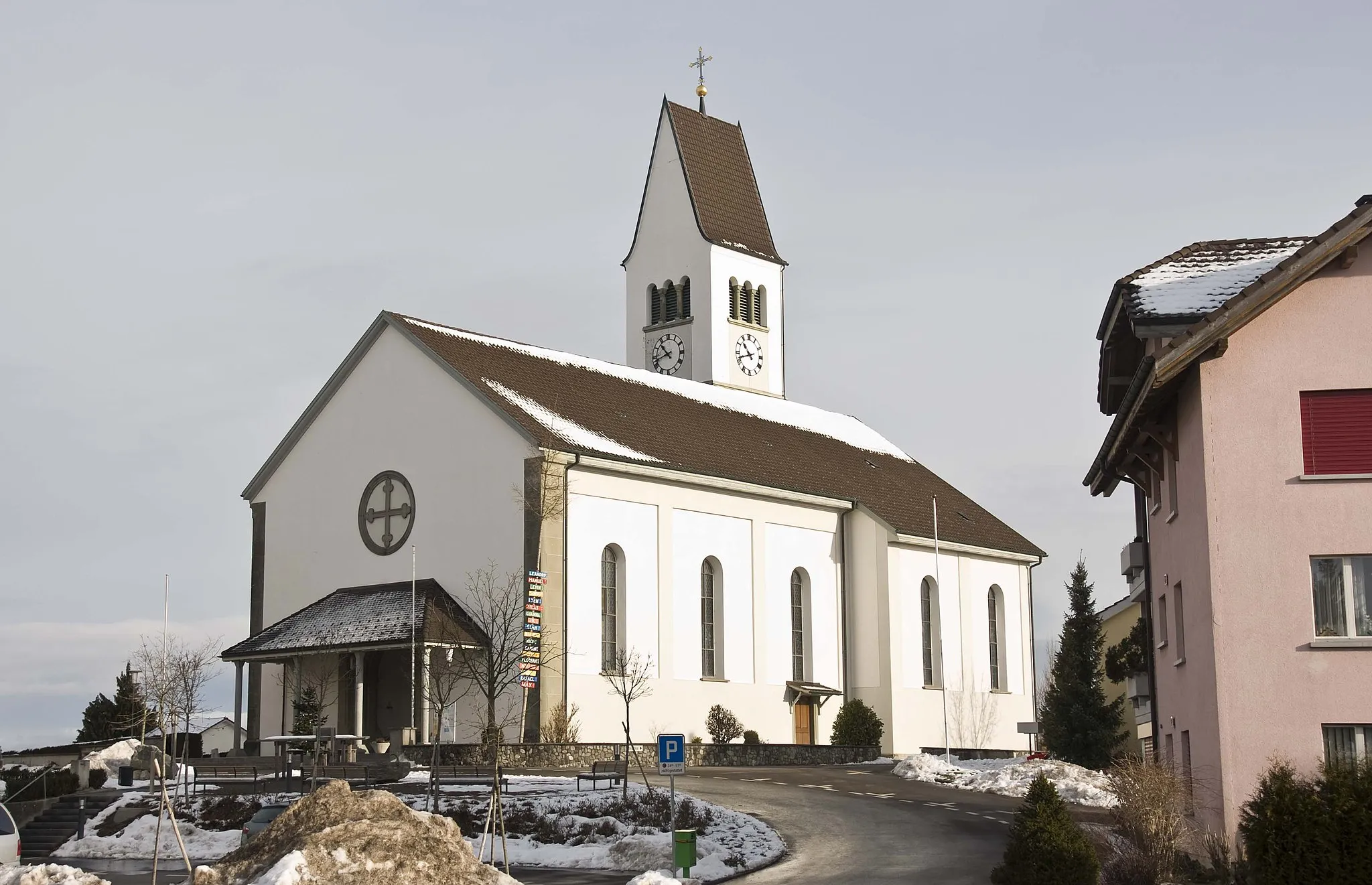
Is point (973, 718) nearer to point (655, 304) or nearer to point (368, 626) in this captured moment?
point (655, 304)

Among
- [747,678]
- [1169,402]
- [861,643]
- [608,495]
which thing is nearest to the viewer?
[1169,402]

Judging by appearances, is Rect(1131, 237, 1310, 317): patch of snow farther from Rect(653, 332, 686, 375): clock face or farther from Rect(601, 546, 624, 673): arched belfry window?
Rect(653, 332, 686, 375): clock face

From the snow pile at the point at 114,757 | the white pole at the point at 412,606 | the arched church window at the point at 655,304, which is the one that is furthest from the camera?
the arched church window at the point at 655,304

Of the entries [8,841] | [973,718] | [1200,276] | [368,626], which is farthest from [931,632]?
[8,841]

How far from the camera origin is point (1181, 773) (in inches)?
955

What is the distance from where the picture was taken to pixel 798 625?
51.4 metres

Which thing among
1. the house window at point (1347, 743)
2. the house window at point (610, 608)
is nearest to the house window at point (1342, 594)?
the house window at point (1347, 743)

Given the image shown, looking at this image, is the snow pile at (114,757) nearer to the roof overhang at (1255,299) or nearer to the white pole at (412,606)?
the white pole at (412,606)

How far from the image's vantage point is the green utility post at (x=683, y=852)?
23.5 metres

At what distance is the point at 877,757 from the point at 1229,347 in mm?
28117

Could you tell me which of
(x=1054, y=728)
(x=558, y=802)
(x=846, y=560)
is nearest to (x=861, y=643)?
(x=846, y=560)

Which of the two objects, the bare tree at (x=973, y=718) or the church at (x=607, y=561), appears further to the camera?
the bare tree at (x=973, y=718)

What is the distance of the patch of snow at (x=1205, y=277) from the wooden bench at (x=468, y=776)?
14.0 metres

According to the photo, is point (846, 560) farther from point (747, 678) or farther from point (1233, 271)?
point (1233, 271)
